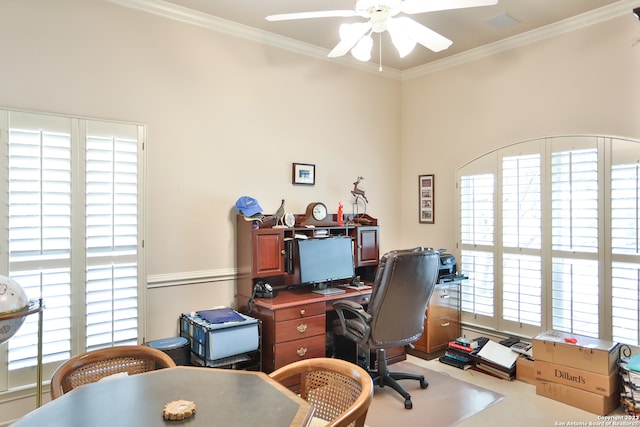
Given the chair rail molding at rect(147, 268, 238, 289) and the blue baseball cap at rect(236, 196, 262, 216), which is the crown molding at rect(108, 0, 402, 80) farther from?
the chair rail molding at rect(147, 268, 238, 289)

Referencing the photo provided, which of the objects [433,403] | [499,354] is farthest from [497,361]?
[433,403]

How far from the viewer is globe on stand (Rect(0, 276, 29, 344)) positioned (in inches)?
77.4

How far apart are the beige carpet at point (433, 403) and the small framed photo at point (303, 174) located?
194 centimetres

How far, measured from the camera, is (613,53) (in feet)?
10.8

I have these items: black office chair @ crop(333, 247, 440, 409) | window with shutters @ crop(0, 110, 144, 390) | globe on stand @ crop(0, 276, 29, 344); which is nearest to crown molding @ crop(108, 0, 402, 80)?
window with shutters @ crop(0, 110, 144, 390)

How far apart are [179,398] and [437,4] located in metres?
2.25

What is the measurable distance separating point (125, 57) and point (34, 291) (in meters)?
1.73

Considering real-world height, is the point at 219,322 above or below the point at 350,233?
below

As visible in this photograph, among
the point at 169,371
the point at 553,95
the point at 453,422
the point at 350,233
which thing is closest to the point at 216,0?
the point at 350,233

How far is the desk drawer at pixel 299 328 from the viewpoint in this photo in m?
3.09

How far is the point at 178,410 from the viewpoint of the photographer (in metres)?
1.41

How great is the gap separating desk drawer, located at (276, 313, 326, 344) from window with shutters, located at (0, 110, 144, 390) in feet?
3.34

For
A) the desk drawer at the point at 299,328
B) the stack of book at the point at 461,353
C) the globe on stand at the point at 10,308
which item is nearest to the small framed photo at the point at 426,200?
the stack of book at the point at 461,353

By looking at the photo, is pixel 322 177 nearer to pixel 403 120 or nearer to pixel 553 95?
pixel 403 120
